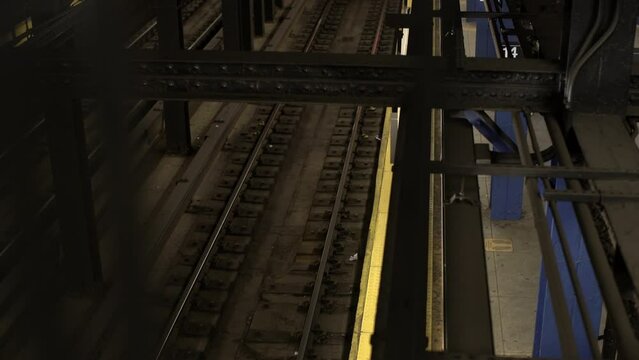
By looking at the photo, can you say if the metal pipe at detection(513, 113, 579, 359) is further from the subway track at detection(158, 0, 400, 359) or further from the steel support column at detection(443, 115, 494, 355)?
the subway track at detection(158, 0, 400, 359)

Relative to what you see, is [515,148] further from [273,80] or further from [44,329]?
[44,329]

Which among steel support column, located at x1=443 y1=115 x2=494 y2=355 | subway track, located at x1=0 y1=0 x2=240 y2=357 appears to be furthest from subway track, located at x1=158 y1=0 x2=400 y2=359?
Result: subway track, located at x1=0 y1=0 x2=240 y2=357

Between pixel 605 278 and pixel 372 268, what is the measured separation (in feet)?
20.2

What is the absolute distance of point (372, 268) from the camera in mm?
9477

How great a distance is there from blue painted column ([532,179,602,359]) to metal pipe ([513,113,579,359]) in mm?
3095

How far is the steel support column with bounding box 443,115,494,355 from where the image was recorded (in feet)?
12.1

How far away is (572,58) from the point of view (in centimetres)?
531

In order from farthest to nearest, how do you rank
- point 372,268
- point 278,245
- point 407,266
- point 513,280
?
point 513,280
point 278,245
point 372,268
point 407,266

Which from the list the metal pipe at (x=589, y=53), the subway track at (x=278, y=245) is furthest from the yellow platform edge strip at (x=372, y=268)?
the metal pipe at (x=589, y=53)

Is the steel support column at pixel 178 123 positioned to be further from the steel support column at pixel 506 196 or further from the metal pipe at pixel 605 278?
the metal pipe at pixel 605 278

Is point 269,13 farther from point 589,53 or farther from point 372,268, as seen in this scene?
→ point 589,53

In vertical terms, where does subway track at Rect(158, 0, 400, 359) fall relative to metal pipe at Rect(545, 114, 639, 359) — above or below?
below

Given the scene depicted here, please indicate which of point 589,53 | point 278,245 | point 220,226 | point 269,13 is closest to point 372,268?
point 278,245

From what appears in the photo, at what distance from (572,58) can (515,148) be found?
1.42m
